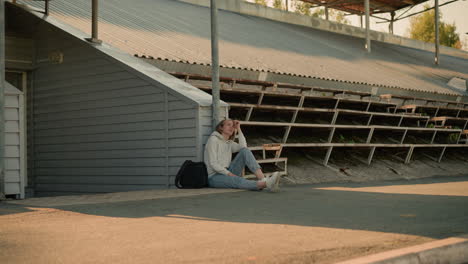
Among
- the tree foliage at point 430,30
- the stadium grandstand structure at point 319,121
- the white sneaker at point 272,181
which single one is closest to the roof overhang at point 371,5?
the stadium grandstand structure at point 319,121

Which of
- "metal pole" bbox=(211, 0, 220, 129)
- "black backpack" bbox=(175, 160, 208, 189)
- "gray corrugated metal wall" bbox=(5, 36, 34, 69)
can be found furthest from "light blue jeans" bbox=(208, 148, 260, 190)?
"gray corrugated metal wall" bbox=(5, 36, 34, 69)

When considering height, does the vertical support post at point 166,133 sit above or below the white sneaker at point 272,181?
above

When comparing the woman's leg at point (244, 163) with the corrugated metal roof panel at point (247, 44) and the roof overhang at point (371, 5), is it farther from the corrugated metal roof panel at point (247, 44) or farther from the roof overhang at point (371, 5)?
the roof overhang at point (371, 5)

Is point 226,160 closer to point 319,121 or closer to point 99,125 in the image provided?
point 99,125

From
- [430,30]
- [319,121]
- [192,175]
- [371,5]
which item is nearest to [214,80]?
[192,175]

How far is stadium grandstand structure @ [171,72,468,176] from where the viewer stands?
1170 centimetres

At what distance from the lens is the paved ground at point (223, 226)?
3.69m

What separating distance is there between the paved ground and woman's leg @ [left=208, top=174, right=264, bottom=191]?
44 centimetres

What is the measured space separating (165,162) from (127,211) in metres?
3.34

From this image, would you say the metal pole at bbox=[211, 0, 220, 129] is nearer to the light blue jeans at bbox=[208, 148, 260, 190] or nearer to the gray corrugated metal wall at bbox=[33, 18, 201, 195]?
the gray corrugated metal wall at bbox=[33, 18, 201, 195]

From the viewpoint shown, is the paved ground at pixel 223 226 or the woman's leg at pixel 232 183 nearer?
the paved ground at pixel 223 226

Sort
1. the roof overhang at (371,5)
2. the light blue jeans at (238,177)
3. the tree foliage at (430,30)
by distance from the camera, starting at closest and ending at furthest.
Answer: the light blue jeans at (238,177) < the roof overhang at (371,5) < the tree foliage at (430,30)

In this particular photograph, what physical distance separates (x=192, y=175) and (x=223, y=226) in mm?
3635

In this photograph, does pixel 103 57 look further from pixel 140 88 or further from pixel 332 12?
pixel 332 12
